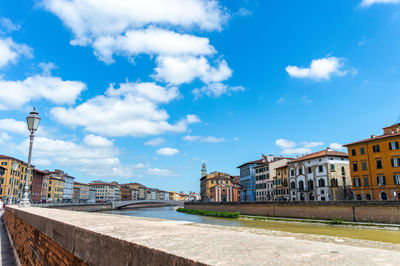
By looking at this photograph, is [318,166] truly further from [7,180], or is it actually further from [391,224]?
[7,180]

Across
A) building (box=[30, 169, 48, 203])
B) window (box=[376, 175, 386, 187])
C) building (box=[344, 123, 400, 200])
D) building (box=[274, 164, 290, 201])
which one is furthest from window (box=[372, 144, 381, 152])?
building (box=[30, 169, 48, 203])

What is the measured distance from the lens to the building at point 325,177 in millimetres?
46406

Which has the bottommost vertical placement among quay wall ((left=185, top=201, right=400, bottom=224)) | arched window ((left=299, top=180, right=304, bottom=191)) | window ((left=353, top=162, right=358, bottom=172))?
quay wall ((left=185, top=201, right=400, bottom=224))

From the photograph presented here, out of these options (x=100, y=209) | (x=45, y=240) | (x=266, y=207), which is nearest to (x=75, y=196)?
(x=100, y=209)

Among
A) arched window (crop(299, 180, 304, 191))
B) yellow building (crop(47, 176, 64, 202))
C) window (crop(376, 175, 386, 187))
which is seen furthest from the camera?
yellow building (crop(47, 176, 64, 202))

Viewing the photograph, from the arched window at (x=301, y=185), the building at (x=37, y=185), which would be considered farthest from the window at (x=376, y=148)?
the building at (x=37, y=185)

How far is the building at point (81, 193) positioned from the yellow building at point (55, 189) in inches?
729

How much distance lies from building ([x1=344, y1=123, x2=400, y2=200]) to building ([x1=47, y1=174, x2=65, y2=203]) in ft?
291

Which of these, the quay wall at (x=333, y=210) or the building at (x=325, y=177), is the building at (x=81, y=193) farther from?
the building at (x=325, y=177)

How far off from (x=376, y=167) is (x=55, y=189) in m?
96.8

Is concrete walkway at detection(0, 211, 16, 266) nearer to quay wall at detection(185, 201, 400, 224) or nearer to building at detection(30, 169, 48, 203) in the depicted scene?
quay wall at detection(185, 201, 400, 224)

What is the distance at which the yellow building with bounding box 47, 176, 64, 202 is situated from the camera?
9612 cm

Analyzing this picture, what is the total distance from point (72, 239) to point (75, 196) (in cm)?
13407

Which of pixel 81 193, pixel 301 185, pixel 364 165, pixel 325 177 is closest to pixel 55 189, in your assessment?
pixel 81 193
